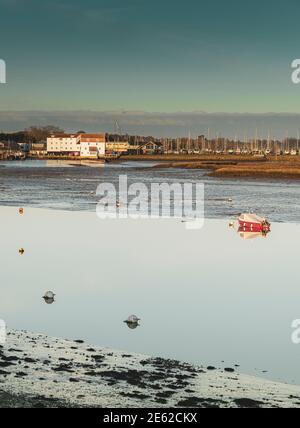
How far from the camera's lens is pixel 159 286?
68.9ft

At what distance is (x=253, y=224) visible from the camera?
3491 cm

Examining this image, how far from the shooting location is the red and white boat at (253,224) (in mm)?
34562

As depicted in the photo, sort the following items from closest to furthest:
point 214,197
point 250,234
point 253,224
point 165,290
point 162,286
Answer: point 165,290 < point 162,286 < point 250,234 < point 253,224 < point 214,197

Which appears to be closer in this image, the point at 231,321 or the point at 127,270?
the point at 231,321

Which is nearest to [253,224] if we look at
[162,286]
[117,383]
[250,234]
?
[250,234]

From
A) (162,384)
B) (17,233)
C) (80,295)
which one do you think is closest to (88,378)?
(162,384)

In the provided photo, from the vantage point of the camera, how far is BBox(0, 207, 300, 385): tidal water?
48.5 feet

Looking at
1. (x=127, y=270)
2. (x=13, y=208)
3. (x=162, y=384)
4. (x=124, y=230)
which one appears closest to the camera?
(x=162, y=384)

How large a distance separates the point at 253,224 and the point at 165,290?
15.4 metres

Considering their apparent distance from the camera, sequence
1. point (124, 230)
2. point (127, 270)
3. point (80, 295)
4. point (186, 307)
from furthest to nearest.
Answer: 1. point (124, 230)
2. point (127, 270)
3. point (80, 295)
4. point (186, 307)

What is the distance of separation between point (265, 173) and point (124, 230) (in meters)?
61.1

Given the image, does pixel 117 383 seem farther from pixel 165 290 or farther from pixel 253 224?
pixel 253 224

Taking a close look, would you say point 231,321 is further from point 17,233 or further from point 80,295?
point 17,233

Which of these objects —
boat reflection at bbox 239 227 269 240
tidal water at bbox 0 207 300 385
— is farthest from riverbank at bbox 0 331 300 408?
boat reflection at bbox 239 227 269 240
